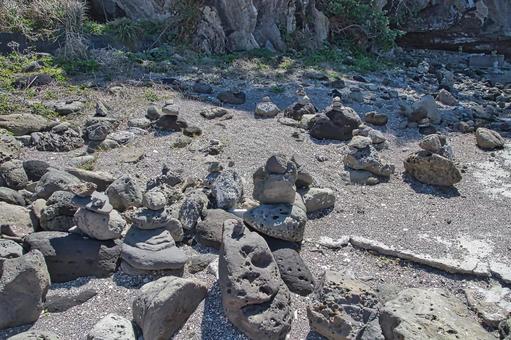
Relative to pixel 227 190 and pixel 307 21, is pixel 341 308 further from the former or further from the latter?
pixel 307 21

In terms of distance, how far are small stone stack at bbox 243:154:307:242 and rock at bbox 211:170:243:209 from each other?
0.99 feet

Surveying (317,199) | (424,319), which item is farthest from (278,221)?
(424,319)

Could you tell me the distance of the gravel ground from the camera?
3.81m

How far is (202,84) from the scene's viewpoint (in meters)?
8.20

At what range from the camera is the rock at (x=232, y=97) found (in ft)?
25.8

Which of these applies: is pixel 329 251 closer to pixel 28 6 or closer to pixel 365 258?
pixel 365 258

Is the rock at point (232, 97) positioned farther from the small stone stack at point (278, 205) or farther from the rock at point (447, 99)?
the small stone stack at point (278, 205)

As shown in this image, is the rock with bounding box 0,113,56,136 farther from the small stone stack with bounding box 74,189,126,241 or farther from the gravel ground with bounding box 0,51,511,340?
the small stone stack with bounding box 74,189,126,241

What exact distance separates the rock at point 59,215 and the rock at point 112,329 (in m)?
1.06

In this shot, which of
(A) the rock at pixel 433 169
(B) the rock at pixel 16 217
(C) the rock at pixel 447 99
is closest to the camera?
(B) the rock at pixel 16 217

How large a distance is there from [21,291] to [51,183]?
4.40 ft

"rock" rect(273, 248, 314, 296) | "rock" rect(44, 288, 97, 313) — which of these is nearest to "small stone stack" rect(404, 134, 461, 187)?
"rock" rect(273, 248, 314, 296)

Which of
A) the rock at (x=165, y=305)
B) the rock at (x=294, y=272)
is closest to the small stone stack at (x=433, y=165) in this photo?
the rock at (x=294, y=272)

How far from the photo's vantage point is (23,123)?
634cm
